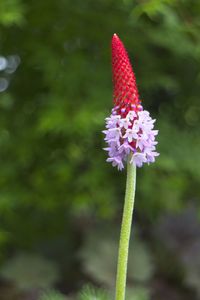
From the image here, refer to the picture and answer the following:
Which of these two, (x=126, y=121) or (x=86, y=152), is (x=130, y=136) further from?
(x=86, y=152)

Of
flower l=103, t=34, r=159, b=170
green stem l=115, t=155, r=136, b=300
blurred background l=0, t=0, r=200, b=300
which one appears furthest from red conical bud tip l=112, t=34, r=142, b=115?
blurred background l=0, t=0, r=200, b=300

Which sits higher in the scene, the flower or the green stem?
the flower

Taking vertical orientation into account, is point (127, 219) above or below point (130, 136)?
below

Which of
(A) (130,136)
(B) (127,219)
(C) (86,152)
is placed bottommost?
(B) (127,219)

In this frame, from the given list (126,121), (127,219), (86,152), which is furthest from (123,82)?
(86,152)

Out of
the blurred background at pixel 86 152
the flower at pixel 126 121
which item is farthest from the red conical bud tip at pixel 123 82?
the blurred background at pixel 86 152

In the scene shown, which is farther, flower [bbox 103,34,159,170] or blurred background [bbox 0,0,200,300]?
blurred background [bbox 0,0,200,300]

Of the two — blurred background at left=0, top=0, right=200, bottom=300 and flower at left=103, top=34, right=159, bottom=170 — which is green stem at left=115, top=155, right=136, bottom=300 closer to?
flower at left=103, top=34, right=159, bottom=170

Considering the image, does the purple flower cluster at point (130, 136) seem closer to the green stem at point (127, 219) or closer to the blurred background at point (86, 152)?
the green stem at point (127, 219)
